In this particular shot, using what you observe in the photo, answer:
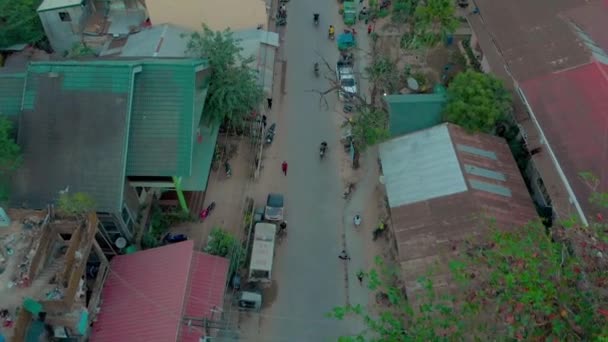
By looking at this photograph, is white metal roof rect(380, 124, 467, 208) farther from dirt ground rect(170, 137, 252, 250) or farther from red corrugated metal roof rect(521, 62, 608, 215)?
dirt ground rect(170, 137, 252, 250)

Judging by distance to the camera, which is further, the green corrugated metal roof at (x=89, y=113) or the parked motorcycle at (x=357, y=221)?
the parked motorcycle at (x=357, y=221)

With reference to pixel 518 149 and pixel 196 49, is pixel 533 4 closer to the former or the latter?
pixel 518 149

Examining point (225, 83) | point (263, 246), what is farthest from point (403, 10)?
point (263, 246)

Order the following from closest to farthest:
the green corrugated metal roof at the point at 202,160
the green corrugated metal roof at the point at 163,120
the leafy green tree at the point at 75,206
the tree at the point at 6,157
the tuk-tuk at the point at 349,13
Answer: the leafy green tree at the point at 75,206, the tree at the point at 6,157, the green corrugated metal roof at the point at 163,120, the green corrugated metal roof at the point at 202,160, the tuk-tuk at the point at 349,13

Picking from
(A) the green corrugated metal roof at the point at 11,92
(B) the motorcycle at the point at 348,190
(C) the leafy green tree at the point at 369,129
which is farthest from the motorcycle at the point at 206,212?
(A) the green corrugated metal roof at the point at 11,92

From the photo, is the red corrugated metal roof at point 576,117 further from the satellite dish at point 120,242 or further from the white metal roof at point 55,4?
the white metal roof at point 55,4

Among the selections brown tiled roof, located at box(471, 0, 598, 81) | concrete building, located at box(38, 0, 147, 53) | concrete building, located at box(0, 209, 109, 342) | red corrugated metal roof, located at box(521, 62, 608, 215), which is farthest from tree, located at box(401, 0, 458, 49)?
concrete building, located at box(0, 209, 109, 342)

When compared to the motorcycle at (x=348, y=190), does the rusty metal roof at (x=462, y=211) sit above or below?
above

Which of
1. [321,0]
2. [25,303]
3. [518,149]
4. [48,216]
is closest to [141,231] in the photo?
[48,216]
